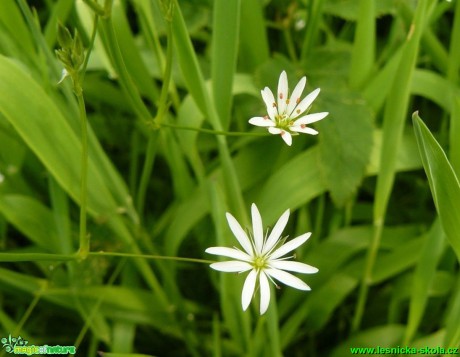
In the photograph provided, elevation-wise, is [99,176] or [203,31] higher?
[203,31]

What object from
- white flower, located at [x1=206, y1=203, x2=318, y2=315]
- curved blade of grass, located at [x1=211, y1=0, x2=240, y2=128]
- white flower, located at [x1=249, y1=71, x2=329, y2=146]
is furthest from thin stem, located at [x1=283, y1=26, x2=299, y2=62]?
white flower, located at [x1=206, y1=203, x2=318, y2=315]

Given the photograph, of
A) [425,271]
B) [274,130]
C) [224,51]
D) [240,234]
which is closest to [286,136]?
[274,130]

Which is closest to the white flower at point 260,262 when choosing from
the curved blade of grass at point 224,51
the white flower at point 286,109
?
the white flower at point 286,109

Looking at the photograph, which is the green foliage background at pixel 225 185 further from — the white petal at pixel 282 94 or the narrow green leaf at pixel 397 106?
the white petal at pixel 282 94

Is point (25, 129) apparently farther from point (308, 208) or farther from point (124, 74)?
point (308, 208)

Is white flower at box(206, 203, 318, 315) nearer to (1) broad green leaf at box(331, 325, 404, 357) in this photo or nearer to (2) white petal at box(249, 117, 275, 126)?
(2) white petal at box(249, 117, 275, 126)

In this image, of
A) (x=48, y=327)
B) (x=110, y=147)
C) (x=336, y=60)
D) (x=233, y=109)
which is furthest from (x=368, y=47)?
(x=48, y=327)

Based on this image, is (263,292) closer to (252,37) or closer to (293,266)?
(293,266)
